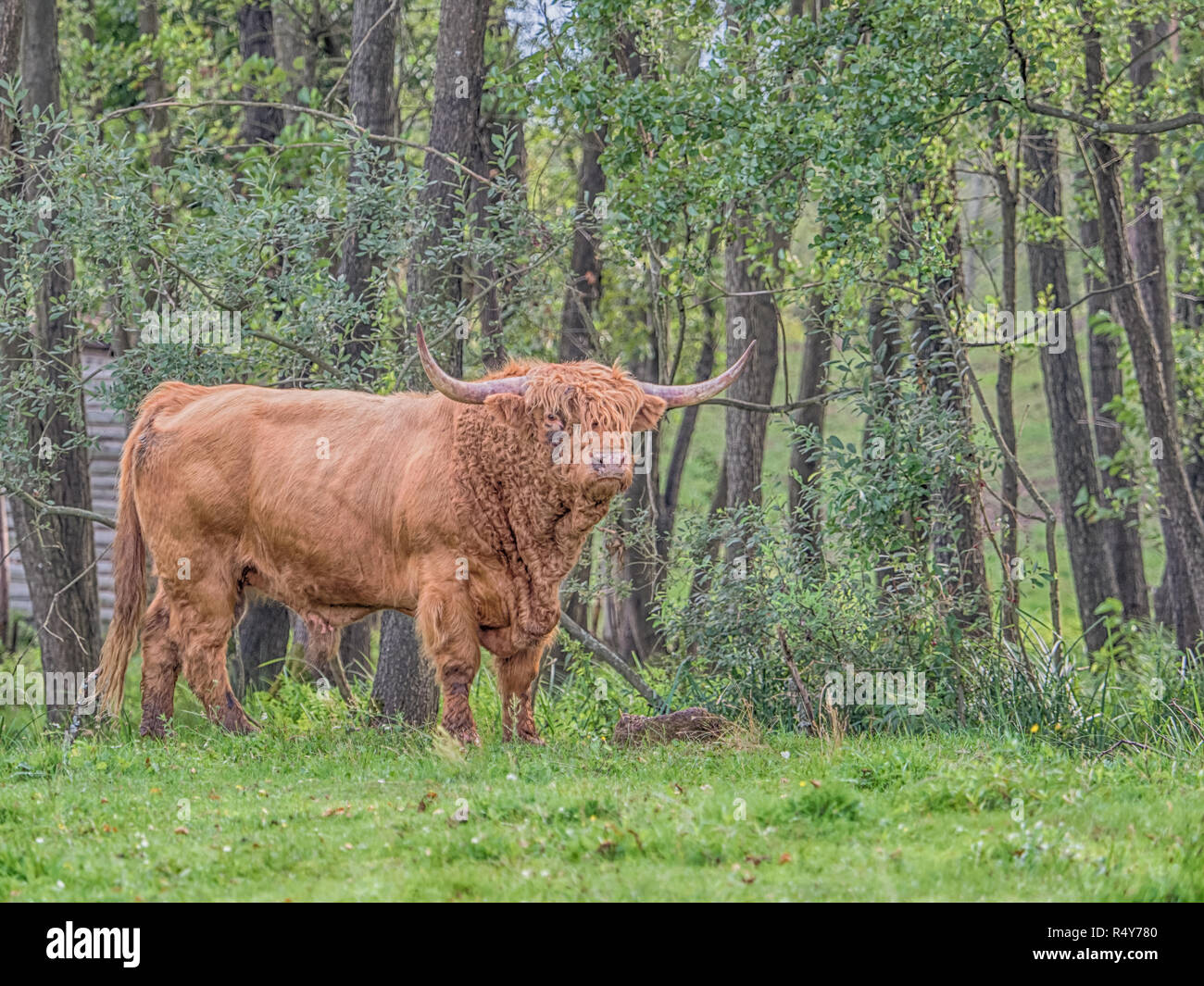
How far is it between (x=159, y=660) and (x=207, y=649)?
1.31 ft

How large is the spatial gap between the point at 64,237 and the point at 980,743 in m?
6.49

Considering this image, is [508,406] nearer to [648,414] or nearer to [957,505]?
[648,414]

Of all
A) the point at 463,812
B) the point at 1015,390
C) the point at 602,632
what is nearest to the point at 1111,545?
the point at 602,632

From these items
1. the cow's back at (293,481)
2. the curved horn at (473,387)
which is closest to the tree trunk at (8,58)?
the cow's back at (293,481)

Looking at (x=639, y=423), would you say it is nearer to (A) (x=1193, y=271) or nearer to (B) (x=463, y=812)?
(B) (x=463, y=812)

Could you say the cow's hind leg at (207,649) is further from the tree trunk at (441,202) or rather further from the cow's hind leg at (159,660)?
the tree trunk at (441,202)

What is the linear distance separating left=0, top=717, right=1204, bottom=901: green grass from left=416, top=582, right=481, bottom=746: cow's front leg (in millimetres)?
704

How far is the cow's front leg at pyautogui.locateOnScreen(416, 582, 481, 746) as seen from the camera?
801cm

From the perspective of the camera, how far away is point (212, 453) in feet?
28.7

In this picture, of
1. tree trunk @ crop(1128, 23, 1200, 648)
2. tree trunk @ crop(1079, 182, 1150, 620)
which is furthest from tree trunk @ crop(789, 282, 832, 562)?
tree trunk @ crop(1128, 23, 1200, 648)

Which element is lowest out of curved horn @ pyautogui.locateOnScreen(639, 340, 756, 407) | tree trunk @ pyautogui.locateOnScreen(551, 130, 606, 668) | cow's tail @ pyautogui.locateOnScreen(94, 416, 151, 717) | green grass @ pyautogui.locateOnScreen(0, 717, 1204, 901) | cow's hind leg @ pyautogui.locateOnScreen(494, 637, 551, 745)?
green grass @ pyautogui.locateOnScreen(0, 717, 1204, 901)

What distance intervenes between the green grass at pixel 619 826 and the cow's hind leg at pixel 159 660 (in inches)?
55.2

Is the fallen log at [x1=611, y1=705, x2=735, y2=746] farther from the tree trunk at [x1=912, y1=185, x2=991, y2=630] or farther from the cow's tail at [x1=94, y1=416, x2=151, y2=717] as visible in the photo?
the cow's tail at [x1=94, y1=416, x2=151, y2=717]

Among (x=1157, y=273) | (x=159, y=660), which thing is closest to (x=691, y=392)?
(x=159, y=660)
